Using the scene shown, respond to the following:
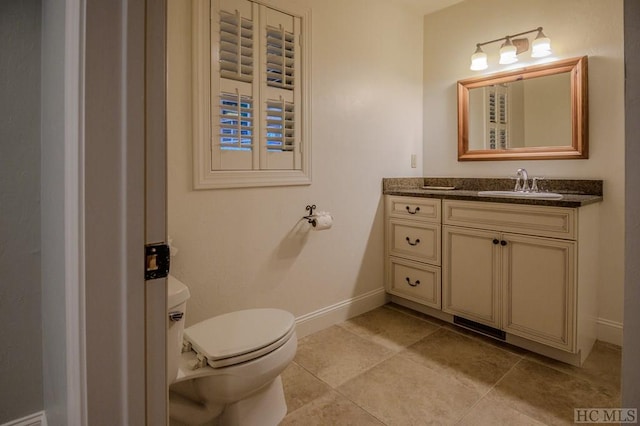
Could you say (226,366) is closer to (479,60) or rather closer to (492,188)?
(492,188)

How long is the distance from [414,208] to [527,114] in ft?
3.37

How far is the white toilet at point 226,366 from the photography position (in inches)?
49.5

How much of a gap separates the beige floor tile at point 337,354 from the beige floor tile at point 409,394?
0.07m

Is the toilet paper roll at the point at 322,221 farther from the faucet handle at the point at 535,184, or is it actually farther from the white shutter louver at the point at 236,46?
the faucet handle at the point at 535,184

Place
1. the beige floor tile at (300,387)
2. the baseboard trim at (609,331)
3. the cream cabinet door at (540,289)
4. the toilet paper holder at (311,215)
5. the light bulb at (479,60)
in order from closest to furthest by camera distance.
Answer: the beige floor tile at (300,387), the cream cabinet door at (540,289), the baseboard trim at (609,331), the toilet paper holder at (311,215), the light bulb at (479,60)

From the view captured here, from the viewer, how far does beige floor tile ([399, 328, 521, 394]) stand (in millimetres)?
1865

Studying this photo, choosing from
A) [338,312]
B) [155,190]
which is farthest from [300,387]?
[155,190]

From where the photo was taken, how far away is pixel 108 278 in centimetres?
68

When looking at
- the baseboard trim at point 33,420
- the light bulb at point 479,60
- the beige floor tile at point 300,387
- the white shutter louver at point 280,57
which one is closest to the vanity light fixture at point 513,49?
the light bulb at point 479,60

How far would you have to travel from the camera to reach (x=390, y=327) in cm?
249

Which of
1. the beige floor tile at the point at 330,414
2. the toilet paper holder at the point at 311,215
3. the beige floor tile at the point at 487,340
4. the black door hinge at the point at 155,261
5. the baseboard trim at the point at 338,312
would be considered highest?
the toilet paper holder at the point at 311,215

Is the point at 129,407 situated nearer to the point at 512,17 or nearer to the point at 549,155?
the point at 549,155

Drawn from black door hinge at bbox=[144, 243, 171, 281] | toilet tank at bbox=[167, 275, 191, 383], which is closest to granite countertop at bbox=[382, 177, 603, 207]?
toilet tank at bbox=[167, 275, 191, 383]

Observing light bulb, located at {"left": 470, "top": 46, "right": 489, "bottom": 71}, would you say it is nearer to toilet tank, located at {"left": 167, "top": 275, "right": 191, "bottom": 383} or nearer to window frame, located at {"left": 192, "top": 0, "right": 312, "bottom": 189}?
window frame, located at {"left": 192, "top": 0, "right": 312, "bottom": 189}
